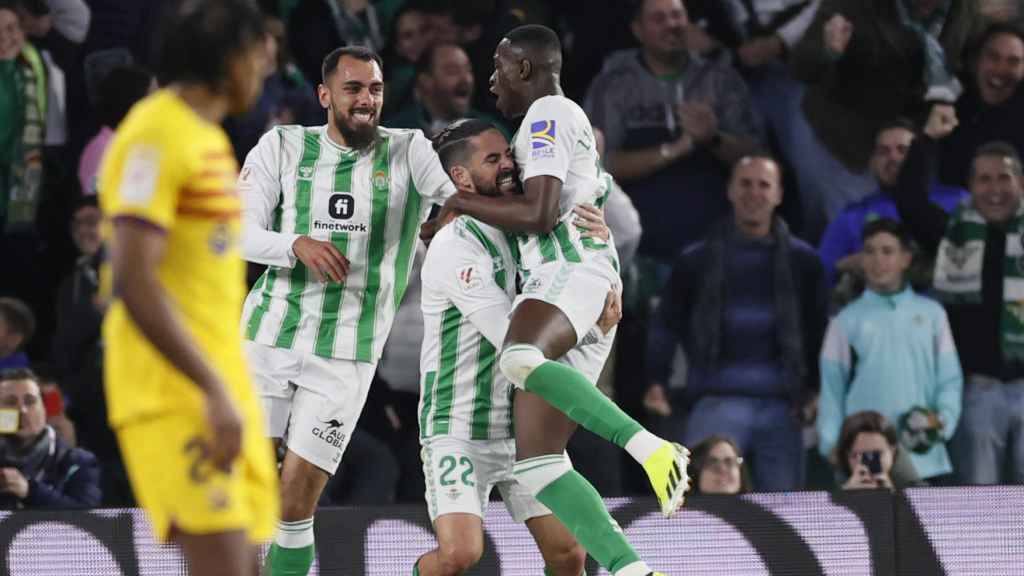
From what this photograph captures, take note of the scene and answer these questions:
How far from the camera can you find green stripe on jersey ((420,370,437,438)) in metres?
6.51

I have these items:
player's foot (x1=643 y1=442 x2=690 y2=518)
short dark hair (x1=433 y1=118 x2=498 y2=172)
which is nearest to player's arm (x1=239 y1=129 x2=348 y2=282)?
short dark hair (x1=433 y1=118 x2=498 y2=172)

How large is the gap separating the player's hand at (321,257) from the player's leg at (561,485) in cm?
87

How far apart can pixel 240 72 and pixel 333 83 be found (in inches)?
107

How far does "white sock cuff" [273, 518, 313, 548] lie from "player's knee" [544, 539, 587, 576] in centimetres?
94

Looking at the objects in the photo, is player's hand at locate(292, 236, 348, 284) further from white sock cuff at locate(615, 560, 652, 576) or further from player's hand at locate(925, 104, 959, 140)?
player's hand at locate(925, 104, 959, 140)

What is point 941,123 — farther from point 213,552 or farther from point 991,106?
point 213,552

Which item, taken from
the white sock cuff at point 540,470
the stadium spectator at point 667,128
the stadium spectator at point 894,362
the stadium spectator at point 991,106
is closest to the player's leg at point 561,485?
the white sock cuff at point 540,470

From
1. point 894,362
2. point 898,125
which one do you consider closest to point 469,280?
point 894,362

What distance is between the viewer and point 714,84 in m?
9.98

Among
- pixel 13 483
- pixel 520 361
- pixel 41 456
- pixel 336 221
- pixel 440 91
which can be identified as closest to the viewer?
pixel 520 361

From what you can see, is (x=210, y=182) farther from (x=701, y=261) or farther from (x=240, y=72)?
(x=701, y=261)

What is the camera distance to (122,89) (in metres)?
9.82

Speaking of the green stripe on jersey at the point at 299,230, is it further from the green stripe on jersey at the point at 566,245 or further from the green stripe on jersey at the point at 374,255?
the green stripe on jersey at the point at 566,245

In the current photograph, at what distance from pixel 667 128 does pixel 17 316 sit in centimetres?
379
